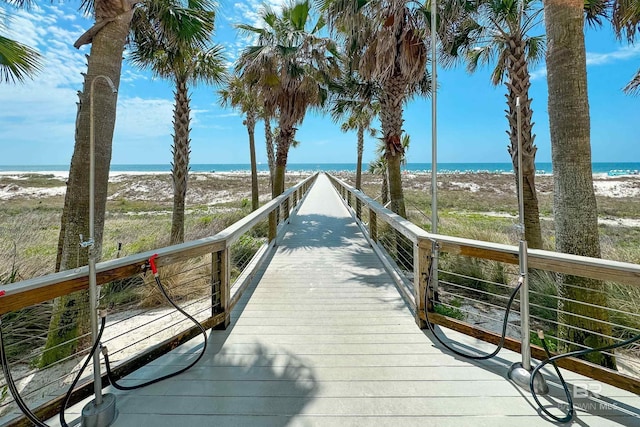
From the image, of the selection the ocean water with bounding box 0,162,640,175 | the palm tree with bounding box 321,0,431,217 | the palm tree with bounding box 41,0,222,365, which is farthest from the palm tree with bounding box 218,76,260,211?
the ocean water with bounding box 0,162,640,175

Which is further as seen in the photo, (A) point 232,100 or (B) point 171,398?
(A) point 232,100

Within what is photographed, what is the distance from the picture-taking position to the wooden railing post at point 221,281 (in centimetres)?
296

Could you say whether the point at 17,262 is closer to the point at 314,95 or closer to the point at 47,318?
the point at 47,318

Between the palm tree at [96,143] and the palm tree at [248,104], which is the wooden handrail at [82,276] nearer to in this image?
the palm tree at [96,143]

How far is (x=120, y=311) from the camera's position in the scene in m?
4.36

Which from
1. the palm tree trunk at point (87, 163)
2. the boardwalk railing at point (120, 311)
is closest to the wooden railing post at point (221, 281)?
the boardwalk railing at point (120, 311)

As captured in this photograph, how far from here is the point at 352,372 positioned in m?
2.36

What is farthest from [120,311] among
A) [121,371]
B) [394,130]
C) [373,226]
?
[394,130]

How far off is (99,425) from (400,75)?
7.73 metres

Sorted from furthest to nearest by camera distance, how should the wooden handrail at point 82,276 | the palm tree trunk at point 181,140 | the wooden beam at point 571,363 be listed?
the palm tree trunk at point 181,140 → the wooden beam at point 571,363 → the wooden handrail at point 82,276

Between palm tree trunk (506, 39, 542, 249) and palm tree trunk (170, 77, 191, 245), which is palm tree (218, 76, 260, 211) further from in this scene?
palm tree trunk (506, 39, 542, 249)

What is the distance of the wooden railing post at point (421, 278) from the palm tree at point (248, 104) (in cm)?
886

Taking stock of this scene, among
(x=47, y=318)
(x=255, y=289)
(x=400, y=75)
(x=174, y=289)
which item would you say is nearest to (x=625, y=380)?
(x=255, y=289)

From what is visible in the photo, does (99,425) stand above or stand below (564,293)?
below
